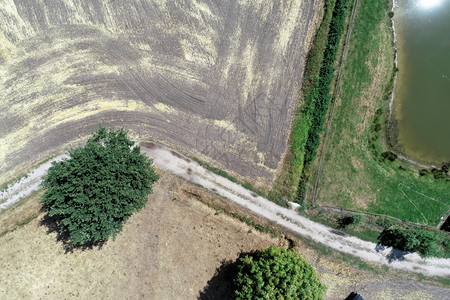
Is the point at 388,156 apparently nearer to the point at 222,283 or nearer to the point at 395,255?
the point at 395,255

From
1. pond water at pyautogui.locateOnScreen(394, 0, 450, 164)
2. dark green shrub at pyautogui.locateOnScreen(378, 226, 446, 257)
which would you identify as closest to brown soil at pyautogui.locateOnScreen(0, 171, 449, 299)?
dark green shrub at pyautogui.locateOnScreen(378, 226, 446, 257)

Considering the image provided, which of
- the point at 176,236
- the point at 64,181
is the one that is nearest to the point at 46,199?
the point at 64,181

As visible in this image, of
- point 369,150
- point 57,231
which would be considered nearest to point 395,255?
point 369,150

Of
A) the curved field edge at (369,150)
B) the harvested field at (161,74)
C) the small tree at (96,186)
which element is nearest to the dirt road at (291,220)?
the harvested field at (161,74)

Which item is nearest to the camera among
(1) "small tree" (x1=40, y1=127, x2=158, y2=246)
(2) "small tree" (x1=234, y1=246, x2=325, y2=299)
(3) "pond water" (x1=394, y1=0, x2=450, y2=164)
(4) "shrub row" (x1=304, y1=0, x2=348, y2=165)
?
(1) "small tree" (x1=40, y1=127, x2=158, y2=246)

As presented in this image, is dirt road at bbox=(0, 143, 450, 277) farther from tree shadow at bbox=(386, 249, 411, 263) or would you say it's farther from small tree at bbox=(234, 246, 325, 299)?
small tree at bbox=(234, 246, 325, 299)

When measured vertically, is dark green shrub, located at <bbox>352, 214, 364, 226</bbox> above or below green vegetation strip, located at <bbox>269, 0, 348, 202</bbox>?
below
